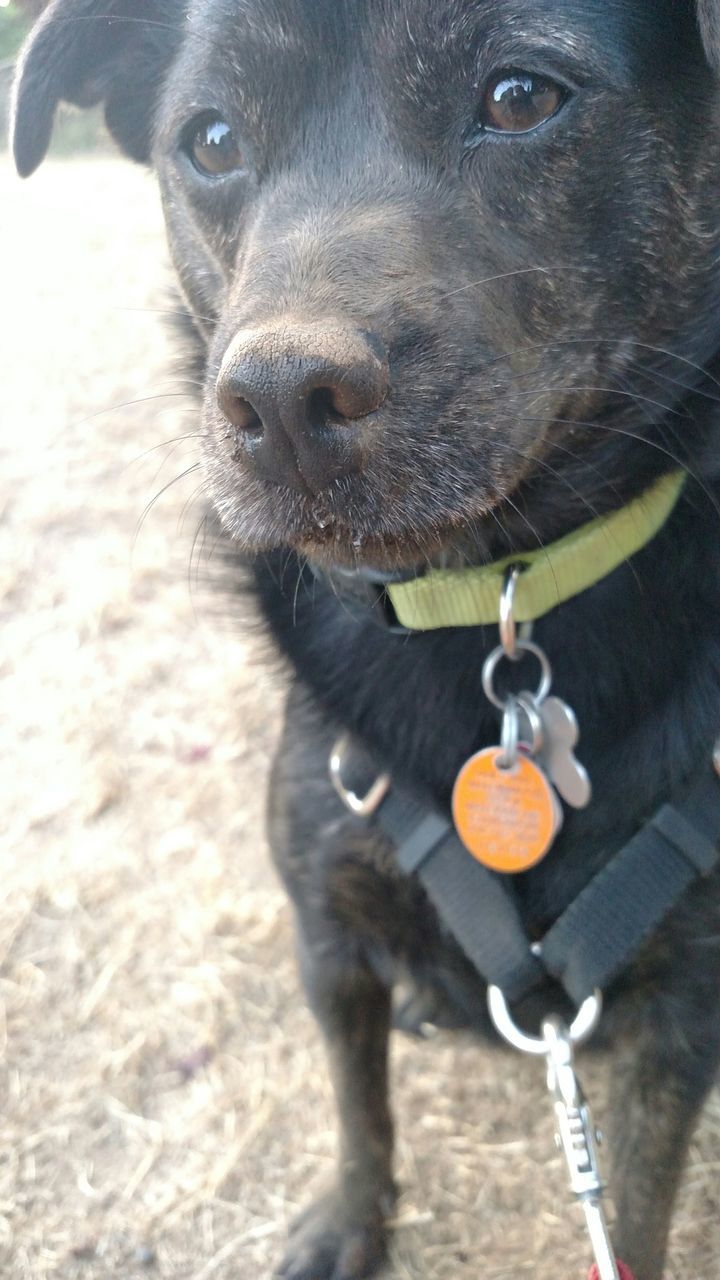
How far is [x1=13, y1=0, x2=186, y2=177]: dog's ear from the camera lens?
5.34ft

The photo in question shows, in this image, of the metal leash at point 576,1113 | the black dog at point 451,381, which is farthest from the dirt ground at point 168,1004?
the metal leash at point 576,1113

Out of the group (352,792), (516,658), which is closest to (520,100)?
(516,658)

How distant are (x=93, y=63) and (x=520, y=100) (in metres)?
0.85

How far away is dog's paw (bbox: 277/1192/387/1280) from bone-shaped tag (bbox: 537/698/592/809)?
910mm

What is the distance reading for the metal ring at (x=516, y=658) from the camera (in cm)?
139

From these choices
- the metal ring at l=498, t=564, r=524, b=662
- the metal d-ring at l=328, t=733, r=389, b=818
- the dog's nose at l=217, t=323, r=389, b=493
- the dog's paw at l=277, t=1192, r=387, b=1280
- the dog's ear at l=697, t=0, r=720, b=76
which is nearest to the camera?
the dog's nose at l=217, t=323, r=389, b=493

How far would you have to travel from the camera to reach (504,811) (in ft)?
4.64

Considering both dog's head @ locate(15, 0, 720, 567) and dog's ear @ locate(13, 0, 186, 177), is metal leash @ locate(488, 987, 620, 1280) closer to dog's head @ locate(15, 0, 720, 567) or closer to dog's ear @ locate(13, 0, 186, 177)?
dog's head @ locate(15, 0, 720, 567)

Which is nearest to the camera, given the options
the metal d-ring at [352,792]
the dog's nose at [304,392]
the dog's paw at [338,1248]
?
the dog's nose at [304,392]

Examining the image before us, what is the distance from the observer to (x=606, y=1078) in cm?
208

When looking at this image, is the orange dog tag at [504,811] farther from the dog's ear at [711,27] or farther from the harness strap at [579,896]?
the dog's ear at [711,27]

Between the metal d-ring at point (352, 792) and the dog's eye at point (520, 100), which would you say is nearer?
the dog's eye at point (520, 100)

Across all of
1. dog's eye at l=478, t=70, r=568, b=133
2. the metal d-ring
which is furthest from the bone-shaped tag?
dog's eye at l=478, t=70, r=568, b=133

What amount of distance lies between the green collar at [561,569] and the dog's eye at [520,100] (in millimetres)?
469
